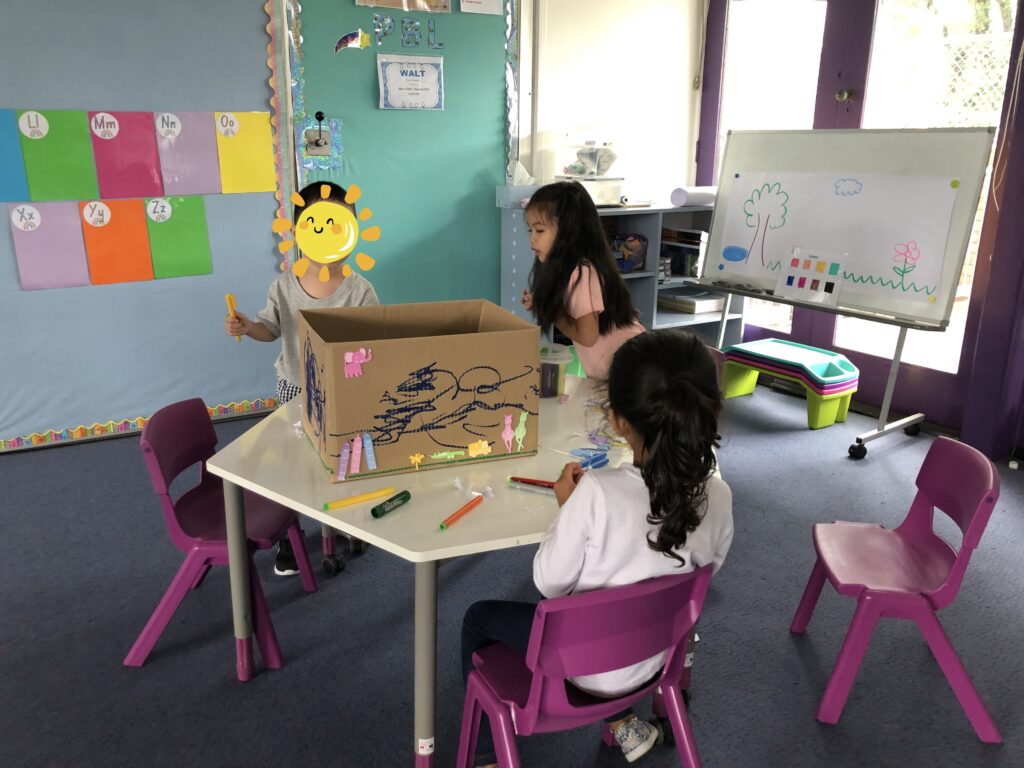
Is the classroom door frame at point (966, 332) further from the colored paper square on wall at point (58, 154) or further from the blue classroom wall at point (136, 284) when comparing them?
the colored paper square on wall at point (58, 154)

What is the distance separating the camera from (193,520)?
204cm

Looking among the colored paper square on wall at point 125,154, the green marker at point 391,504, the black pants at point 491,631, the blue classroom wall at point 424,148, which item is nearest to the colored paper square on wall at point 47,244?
the colored paper square on wall at point 125,154

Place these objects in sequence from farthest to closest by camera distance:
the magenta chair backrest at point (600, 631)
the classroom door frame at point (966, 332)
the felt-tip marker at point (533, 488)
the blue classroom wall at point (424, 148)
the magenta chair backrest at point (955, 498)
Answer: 1. the blue classroom wall at point (424, 148)
2. the classroom door frame at point (966, 332)
3. the magenta chair backrest at point (955, 498)
4. the felt-tip marker at point (533, 488)
5. the magenta chair backrest at point (600, 631)

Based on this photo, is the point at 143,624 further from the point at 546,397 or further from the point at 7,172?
the point at 7,172

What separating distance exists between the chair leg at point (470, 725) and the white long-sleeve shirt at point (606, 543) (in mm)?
214

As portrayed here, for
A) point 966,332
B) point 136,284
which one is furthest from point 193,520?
point 966,332

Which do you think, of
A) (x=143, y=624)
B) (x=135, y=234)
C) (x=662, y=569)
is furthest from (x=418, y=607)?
(x=135, y=234)

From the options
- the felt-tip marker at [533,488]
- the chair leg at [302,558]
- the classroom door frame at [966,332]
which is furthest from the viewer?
the classroom door frame at [966,332]

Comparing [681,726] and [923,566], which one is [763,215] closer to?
[923,566]

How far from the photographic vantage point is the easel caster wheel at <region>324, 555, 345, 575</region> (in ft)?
7.94

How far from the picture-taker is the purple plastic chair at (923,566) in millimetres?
1736

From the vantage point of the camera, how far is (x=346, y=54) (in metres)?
3.50

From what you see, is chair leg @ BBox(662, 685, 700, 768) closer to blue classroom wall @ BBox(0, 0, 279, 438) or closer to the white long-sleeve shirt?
the white long-sleeve shirt

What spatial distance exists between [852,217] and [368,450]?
2.58 meters
